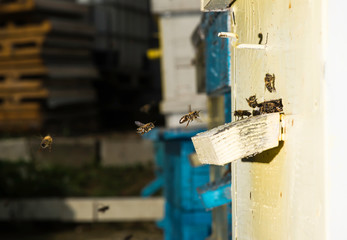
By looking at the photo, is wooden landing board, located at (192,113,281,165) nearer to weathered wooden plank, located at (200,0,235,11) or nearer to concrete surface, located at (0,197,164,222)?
weathered wooden plank, located at (200,0,235,11)

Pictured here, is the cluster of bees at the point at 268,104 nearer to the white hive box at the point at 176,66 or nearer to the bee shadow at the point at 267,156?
the bee shadow at the point at 267,156

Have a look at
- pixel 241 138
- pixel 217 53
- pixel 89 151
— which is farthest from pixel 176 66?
pixel 241 138

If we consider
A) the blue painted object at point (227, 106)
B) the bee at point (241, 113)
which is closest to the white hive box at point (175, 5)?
the blue painted object at point (227, 106)

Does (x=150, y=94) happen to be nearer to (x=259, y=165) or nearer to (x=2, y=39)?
(x=2, y=39)

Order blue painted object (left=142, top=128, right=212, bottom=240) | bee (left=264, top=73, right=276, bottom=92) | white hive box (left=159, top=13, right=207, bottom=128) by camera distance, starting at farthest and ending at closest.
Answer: white hive box (left=159, top=13, right=207, bottom=128), blue painted object (left=142, top=128, right=212, bottom=240), bee (left=264, top=73, right=276, bottom=92)

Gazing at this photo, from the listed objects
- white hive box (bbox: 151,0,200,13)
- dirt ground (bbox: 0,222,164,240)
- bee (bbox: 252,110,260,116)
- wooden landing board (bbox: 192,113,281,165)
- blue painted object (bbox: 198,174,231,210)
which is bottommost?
dirt ground (bbox: 0,222,164,240)

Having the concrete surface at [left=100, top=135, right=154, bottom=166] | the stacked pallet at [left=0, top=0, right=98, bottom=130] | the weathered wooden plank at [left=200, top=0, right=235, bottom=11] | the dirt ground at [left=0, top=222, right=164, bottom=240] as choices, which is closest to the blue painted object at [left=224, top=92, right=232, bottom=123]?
the weathered wooden plank at [left=200, top=0, right=235, bottom=11]

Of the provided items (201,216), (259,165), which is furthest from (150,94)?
(259,165)

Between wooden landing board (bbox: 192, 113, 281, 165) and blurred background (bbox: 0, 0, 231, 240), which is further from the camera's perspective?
blurred background (bbox: 0, 0, 231, 240)
